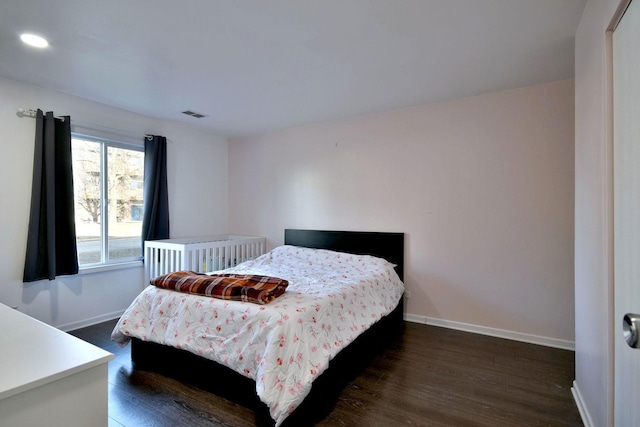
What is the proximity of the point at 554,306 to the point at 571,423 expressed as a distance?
130 cm

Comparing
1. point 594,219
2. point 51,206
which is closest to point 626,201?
point 594,219

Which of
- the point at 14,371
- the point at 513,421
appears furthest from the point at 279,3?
the point at 513,421

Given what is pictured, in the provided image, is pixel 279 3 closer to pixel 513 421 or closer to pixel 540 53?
pixel 540 53

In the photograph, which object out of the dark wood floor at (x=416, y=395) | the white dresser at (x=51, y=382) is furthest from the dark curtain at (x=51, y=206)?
the white dresser at (x=51, y=382)

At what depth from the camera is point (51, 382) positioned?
0.88 meters

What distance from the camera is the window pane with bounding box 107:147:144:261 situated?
3.65 m

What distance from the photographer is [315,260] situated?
12.0ft

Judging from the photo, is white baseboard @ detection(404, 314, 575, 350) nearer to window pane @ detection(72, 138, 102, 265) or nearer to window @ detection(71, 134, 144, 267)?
window @ detection(71, 134, 144, 267)

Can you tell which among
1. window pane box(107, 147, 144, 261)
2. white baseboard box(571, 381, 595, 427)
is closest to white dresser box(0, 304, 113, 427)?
white baseboard box(571, 381, 595, 427)

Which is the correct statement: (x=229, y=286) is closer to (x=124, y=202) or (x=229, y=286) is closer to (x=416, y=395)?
(x=416, y=395)

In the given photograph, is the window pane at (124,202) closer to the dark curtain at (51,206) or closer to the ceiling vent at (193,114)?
the dark curtain at (51,206)

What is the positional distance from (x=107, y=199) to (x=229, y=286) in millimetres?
2325

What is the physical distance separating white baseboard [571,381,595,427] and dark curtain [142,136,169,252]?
4233mm

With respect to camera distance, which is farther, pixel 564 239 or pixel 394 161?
pixel 394 161
